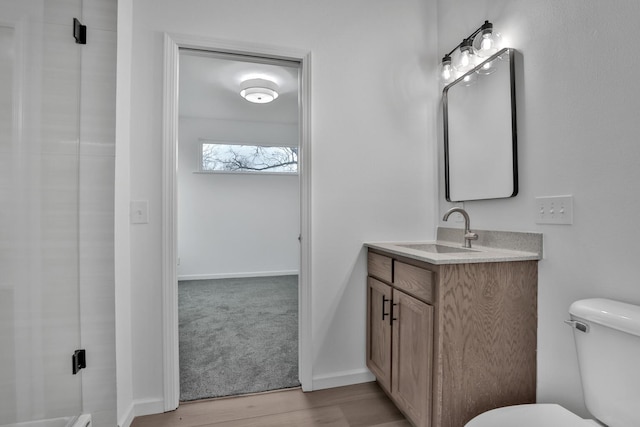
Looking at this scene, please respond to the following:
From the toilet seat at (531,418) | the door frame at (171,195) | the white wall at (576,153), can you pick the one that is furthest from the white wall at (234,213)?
the toilet seat at (531,418)

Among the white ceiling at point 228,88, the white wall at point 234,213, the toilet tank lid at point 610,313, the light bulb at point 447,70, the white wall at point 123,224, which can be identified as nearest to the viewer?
the toilet tank lid at point 610,313

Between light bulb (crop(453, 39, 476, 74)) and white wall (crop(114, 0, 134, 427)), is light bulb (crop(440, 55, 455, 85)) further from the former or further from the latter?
white wall (crop(114, 0, 134, 427))

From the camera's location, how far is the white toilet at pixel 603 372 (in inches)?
35.5

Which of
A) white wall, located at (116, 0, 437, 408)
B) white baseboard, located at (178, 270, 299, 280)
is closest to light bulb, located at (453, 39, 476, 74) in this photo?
white wall, located at (116, 0, 437, 408)

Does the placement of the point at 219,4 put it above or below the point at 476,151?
above

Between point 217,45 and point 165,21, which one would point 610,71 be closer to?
point 217,45

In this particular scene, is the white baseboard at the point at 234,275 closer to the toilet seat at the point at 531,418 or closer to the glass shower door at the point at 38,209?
the glass shower door at the point at 38,209

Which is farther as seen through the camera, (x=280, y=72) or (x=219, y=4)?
(x=280, y=72)

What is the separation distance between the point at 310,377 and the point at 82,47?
2.08 m

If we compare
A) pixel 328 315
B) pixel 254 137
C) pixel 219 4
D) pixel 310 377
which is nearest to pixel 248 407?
pixel 310 377

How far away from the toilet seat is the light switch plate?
172 cm

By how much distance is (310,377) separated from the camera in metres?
1.86

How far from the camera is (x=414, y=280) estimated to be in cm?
145

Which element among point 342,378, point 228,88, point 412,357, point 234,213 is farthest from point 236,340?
point 228,88
